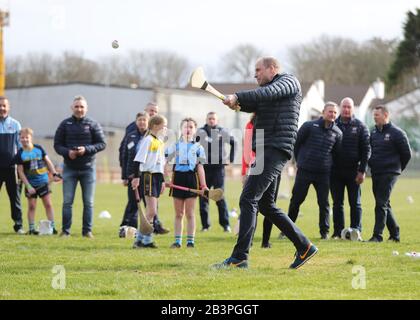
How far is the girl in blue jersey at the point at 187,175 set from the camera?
470 inches

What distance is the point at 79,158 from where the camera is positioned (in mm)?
13828

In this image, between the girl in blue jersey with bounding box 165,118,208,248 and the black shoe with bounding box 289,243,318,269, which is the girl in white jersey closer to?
the girl in blue jersey with bounding box 165,118,208,248

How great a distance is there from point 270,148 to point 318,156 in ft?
15.4

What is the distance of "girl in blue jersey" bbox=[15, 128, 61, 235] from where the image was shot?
574 inches

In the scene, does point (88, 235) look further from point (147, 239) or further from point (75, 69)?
point (75, 69)

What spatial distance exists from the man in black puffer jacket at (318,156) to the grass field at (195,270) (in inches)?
30.9

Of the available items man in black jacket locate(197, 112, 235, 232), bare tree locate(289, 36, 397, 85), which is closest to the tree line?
bare tree locate(289, 36, 397, 85)

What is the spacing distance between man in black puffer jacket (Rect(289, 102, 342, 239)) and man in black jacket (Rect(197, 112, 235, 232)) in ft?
7.15

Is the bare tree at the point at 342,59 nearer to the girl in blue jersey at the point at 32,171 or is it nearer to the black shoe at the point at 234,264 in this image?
the girl in blue jersey at the point at 32,171

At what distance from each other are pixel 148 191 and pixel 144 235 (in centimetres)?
67

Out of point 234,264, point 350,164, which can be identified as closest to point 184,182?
point 234,264
